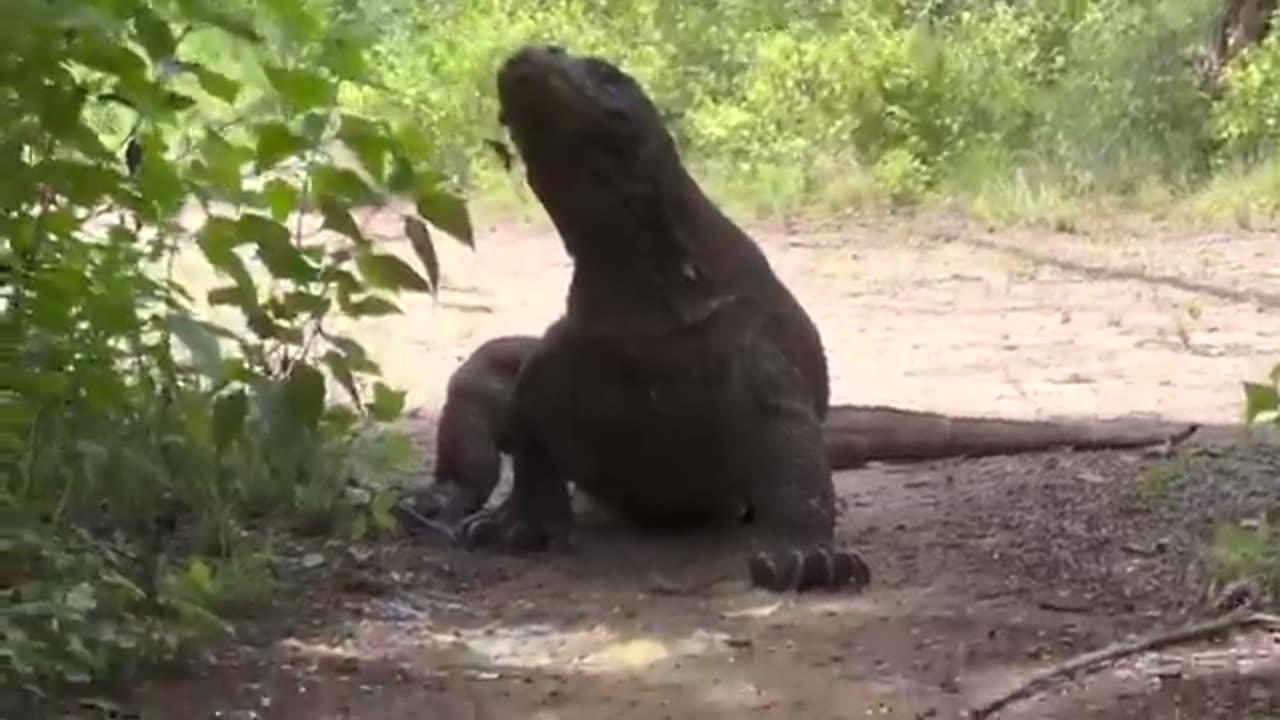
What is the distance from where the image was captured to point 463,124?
7992 mm

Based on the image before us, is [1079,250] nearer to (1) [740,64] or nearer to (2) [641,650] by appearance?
(1) [740,64]

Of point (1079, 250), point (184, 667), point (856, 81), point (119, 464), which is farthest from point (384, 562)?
point (856, 81)

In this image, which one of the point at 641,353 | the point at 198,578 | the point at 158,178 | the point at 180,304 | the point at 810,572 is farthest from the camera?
the point at 641,353

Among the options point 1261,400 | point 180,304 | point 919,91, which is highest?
point 919,91

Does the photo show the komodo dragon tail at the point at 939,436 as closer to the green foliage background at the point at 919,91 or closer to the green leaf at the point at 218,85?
the green leaf at the point at 218,85

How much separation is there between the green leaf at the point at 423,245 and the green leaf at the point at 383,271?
0.02 m

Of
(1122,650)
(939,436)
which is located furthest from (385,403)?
(939,436)

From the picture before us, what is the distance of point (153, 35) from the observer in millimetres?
2584

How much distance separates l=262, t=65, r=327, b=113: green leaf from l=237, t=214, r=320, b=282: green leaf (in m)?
0.18

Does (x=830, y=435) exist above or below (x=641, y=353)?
below

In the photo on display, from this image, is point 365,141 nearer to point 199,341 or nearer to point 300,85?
point 300,85

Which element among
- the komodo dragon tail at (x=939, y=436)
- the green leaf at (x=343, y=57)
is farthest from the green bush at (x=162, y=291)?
the komodo dragon tail at (x=939, y=436)

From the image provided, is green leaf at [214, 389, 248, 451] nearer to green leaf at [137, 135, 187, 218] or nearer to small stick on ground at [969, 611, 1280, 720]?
green leaf at [137, 135, 187, 218]

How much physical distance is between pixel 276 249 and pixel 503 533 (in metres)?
0.90
